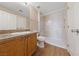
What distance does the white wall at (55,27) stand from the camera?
22.8ft

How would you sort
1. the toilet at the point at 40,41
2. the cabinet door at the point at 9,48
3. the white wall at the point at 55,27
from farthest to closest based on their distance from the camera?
the white wall at the point at 55,27, the toilet at the point at 40,41, the cabinet door at the point at 9,48

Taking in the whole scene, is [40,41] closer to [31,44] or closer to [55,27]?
[31,44]

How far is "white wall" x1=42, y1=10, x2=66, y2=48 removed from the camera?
22.8 feet

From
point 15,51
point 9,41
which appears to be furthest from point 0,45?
point 15,51

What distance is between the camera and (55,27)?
24.0 ft

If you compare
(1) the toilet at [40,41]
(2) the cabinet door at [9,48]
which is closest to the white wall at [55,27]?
(1) the toilet at [40,41]

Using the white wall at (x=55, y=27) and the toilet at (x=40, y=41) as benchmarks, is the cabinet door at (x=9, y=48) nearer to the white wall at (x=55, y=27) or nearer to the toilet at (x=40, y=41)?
the toilet at (x=40, y=41)

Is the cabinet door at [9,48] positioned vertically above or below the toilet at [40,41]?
above

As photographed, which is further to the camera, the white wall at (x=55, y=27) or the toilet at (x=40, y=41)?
the white wall at (x=55, y=27)

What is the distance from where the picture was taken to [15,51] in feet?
6.64

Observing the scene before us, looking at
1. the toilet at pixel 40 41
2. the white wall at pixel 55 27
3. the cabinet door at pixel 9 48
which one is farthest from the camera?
the white wall at pixel 55 27

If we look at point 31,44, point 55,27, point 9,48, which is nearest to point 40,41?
point 31,44

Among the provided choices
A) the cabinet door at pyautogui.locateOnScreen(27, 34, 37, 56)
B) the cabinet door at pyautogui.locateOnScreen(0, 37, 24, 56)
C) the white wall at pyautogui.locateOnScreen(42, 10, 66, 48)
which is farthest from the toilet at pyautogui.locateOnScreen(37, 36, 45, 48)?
the cabinet door at pyautogui.locateOnScreen(0, 37, 24, 56)

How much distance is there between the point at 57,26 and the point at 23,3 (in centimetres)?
366
